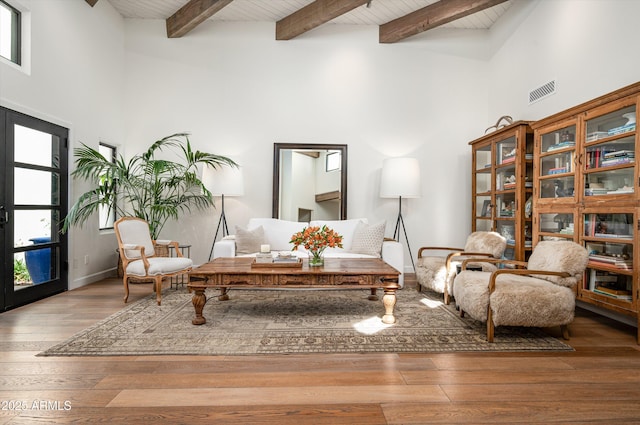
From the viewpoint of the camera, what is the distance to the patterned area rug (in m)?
2.51

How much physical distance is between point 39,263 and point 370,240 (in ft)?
11.8


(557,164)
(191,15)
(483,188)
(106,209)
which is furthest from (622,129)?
(106,209)

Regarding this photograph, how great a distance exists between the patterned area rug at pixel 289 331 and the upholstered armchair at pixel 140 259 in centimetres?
29

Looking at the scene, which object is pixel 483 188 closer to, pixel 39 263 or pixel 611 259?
pixel 611 259

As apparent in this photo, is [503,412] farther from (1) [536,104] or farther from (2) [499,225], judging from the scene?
(1) [536,104]

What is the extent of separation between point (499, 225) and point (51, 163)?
5.26m

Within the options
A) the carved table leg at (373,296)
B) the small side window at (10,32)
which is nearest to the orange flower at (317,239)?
the carved table leg at (373,296)

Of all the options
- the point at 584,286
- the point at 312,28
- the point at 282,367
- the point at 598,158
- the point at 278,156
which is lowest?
the point at 282,367

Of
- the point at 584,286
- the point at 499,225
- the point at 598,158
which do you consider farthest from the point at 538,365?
the point at 499,225

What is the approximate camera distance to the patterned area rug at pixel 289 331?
2506 mm

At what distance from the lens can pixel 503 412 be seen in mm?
1729

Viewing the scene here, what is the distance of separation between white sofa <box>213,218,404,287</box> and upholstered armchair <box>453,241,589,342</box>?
1297 mm

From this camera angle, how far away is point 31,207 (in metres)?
3.79

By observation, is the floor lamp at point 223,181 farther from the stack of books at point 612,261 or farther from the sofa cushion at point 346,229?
the stack of books at point 612,261
